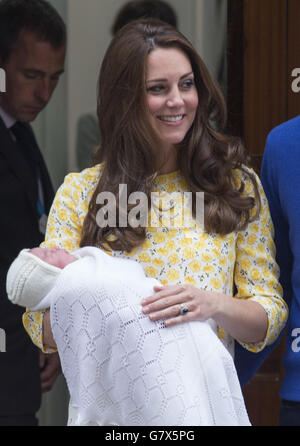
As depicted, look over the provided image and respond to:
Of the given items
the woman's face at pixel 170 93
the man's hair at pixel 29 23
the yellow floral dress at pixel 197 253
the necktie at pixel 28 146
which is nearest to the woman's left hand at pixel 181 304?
the yellow floral dress at pixel 197 253


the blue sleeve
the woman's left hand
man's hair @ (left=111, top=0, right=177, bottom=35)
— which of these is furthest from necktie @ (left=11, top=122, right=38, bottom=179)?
the woman's left hand

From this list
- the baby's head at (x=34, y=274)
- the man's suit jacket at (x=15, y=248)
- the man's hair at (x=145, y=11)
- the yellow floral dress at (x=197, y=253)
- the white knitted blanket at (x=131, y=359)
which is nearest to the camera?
the white knitted blanket at (x=131, y=359)

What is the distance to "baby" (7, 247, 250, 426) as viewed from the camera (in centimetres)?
264

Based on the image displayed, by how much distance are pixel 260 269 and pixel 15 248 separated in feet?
3.70

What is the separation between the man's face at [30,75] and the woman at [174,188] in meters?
0.86

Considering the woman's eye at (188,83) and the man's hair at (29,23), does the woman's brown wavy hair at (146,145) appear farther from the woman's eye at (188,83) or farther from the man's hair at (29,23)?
the man's hair at (29,23)

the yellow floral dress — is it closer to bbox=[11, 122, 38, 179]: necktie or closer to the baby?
the baby

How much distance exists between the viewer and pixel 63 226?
2.98 meters

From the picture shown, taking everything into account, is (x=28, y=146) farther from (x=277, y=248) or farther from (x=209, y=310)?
(x=209, y=310)

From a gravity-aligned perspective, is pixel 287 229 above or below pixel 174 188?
below

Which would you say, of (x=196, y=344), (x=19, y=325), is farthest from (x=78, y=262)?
(x=19, y=325)

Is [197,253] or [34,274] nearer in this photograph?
[34,274]

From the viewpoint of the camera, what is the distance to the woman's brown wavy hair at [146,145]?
9.75 ft

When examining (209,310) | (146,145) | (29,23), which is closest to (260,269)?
(209,310)
